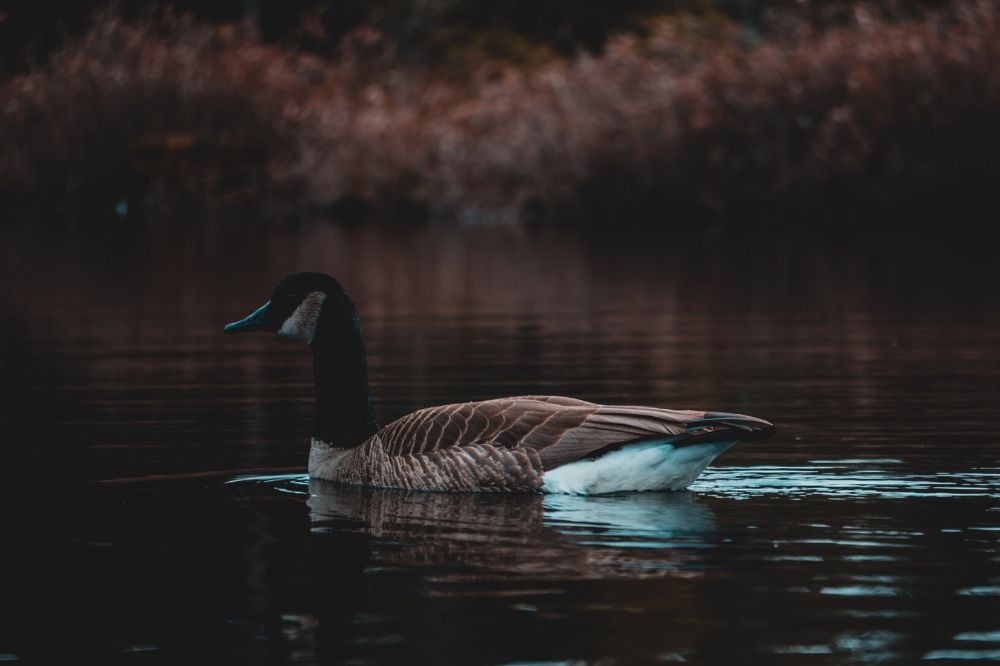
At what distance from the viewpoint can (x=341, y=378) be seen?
9852mm

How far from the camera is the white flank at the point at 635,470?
8422 millimetres

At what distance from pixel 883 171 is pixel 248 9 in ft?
74.4

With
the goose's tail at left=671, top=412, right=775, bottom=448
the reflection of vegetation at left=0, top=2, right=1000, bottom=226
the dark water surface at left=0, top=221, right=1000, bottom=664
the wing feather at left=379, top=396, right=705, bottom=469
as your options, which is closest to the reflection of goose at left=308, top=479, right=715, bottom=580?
the dark water surface at left=0, top=221, right=1000, bottom=664

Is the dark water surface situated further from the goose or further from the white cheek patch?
the white cheek patch

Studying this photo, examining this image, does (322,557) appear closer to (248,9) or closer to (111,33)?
(111,33)

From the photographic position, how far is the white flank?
8422 millimetres

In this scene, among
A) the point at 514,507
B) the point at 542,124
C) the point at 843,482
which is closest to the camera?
the point at 514,507

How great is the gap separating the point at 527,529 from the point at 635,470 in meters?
0.80

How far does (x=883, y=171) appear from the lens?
35688 millimetres

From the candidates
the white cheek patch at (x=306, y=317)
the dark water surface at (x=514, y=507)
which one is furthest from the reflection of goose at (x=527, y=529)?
the white cheek patch at (x=306, y=317)

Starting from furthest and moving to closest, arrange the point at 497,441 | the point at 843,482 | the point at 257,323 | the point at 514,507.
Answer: the point at 257,323
the point at 843,482
the point at 497,441
the point at 514,507

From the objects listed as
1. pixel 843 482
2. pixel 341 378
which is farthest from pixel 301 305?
pixel 843 482

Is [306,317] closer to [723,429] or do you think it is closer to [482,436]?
[482,436]

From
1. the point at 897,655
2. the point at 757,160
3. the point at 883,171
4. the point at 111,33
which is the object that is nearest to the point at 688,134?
the point at 757,160
